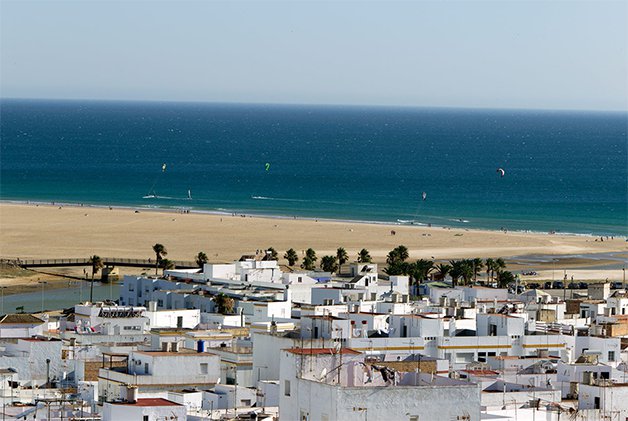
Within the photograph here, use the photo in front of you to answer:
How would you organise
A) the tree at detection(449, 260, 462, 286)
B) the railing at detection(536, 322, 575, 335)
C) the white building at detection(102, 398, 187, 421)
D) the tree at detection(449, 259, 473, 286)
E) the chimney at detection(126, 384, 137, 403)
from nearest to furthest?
the white building at detection(102, 398, 187, 421)
the chimney at detection(126, 384, 137, 403)
the railing at detection(536, 322, 575, 335)
the tree at detection(449, 260, 462, 286)
the tree at detection(449, 259, 473, 286)

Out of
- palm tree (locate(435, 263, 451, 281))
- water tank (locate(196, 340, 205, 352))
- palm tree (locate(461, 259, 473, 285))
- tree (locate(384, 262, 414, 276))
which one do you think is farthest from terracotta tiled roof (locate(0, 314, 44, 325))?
palm tree (locate(435, 263, 451, 281))

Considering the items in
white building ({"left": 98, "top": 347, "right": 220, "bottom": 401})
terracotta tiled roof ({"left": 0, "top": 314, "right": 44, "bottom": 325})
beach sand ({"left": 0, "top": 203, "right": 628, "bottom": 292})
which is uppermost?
beach sand ({"left": 0, "top": 203, "right": 628, "bottom": 292})

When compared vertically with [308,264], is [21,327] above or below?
below

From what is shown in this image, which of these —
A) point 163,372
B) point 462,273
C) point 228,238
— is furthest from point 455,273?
point 163,372

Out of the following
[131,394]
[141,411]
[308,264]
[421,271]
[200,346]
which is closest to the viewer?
[141,411]

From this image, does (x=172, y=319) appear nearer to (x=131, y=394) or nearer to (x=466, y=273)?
(x=466, y=273)

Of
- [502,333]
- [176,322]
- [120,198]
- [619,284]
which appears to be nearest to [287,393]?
[502,333]

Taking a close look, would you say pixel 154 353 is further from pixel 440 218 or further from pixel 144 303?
pixel 440 218

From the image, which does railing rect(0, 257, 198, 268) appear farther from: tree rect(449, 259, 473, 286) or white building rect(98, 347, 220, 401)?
white building rect(98, 347, 220, 401)

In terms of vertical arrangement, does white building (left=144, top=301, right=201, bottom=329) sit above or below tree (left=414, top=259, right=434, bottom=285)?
below
